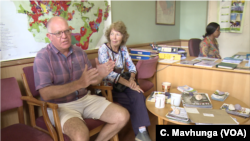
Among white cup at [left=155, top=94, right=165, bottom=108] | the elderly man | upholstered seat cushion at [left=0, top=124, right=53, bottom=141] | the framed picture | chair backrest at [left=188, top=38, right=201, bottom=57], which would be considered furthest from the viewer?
the framed picture

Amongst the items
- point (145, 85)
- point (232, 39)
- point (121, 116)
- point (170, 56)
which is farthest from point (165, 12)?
point (121, 116)

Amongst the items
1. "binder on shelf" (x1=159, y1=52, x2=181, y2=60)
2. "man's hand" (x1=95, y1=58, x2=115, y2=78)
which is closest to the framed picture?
"binder on shelf" (x1=159, y1=52, x2=181, y2=60)

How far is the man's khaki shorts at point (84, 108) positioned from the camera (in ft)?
4.67

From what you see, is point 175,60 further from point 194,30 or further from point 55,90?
point 194,30

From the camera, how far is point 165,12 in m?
3.82

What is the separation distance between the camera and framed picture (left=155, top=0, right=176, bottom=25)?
3.55 metres

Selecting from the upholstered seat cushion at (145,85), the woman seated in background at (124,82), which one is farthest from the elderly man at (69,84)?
the upholstered seat cushion at (145,85)

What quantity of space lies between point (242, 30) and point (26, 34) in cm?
444

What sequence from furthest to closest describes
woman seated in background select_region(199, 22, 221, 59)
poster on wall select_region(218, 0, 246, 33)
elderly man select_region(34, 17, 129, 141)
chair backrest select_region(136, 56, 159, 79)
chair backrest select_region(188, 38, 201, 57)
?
poster on wall select_region(218, 0, 246, 33)
chair backrest select_region(188, 38, 201, 57)
woman seated in background select_region(199, 22, 221, 59)
chair backrest select_region(136, 56, 159, 79)
elderly man select_region(34, 17, 129, 141)

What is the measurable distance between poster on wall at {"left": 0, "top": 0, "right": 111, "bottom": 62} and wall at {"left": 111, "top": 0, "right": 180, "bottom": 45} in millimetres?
433

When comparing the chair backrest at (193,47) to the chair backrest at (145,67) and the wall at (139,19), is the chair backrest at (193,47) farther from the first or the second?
the chair backrest at (145,67)

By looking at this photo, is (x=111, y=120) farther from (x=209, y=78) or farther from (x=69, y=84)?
(x=209, y=78)

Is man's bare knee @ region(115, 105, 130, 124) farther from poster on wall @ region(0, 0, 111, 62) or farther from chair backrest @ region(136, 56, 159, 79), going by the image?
poster on wall @ region(0, 0, 111, 62)

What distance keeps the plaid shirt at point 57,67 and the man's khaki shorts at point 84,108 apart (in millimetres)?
52
